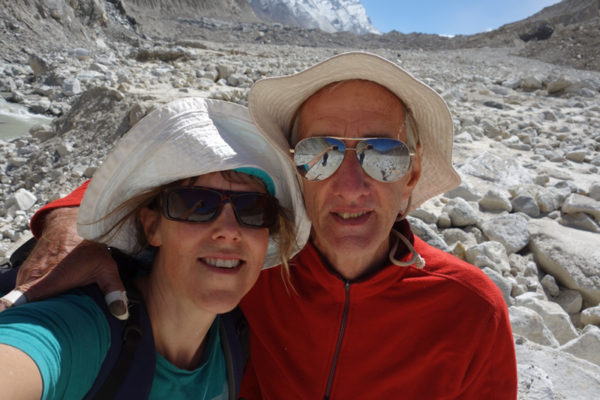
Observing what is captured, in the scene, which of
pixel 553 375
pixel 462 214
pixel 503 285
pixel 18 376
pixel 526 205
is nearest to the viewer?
pixel 18 376

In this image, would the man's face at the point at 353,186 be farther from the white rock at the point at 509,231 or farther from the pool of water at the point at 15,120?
the pool of water at the point at 15,120

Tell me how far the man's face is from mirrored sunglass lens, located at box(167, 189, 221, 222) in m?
0.45

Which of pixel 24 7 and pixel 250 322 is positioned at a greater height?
pixel 24 7

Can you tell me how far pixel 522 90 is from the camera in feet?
39.7

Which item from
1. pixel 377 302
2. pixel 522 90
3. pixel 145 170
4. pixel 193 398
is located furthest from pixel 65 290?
pixel 522 90

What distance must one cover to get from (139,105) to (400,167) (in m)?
4.77

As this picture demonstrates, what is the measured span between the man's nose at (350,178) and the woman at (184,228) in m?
0.21

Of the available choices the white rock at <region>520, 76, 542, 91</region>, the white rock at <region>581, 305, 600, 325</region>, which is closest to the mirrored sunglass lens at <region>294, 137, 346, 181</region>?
the white rock at <region>581, 305, 600, 325</region>

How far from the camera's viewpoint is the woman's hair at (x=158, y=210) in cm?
161

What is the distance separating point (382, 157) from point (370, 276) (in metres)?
0.48

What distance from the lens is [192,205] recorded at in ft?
5.05

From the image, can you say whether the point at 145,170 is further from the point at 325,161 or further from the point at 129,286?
the point at 325,161

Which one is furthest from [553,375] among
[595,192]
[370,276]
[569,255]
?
[595,192]

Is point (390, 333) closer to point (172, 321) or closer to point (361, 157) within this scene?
point (361, 157)
